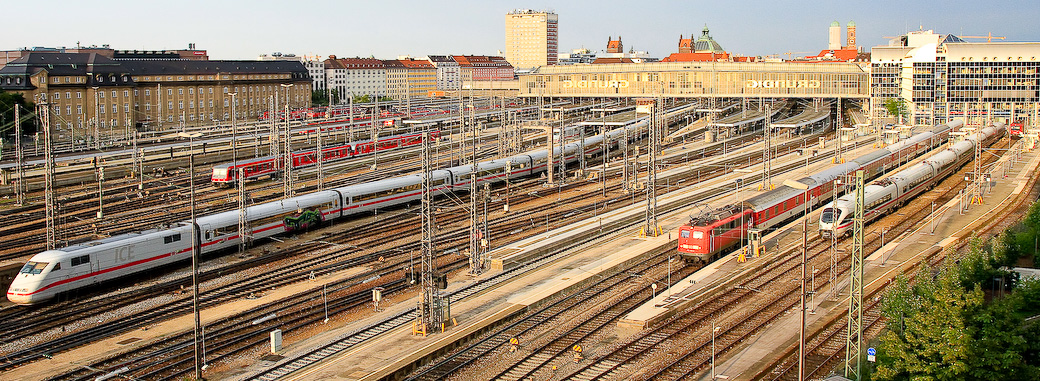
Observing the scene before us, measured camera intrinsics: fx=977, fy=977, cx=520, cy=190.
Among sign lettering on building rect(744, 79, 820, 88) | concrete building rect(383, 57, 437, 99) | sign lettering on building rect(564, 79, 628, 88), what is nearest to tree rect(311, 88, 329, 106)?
concrete building rect(383, 57, 437, 99)

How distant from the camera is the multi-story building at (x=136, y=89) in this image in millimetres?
91438

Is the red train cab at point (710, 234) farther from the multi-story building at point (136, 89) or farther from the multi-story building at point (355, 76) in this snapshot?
the multi-story building at point (355, 76)

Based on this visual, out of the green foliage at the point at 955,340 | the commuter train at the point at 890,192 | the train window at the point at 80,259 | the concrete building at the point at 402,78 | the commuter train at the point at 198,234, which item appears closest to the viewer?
the green foliage at the point at 955,340

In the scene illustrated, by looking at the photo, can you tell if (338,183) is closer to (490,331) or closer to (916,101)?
(490,331)

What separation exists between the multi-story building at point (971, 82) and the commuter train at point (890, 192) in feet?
109

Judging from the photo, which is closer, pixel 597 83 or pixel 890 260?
pixel 890 260

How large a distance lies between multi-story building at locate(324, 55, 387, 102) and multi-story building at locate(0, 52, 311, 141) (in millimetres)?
52363

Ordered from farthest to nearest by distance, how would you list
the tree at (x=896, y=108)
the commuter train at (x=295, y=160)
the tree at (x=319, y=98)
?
the tree at (x=319, y=98) → the tree at (x=896, y=108) → the commuter train at (x=295, y=160)

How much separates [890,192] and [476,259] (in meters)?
23.9

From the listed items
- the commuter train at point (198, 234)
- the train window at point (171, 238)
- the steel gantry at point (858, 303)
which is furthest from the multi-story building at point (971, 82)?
the train window at point (171, 238)

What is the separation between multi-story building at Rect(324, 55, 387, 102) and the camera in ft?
594

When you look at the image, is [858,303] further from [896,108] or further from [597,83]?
[896,108]

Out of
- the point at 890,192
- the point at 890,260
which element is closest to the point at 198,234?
the point at 890,260

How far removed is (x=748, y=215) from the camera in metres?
41.3
